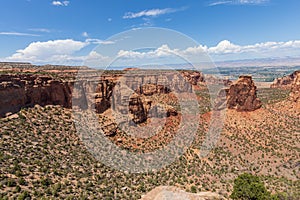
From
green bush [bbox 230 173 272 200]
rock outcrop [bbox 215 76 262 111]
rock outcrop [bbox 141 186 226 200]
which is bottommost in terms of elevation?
green bush [bbox 230 173 272 200]

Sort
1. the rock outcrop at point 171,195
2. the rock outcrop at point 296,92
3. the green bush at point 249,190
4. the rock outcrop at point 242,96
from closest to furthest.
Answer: the rock outcrop at point 171,195, the green bush at point 249,190, the rock outcrop at point 242,96, the rock outcrop at point 296,92

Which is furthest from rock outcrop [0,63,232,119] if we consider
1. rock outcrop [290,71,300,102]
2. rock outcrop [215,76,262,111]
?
rock outcrop [290,71,300,102]

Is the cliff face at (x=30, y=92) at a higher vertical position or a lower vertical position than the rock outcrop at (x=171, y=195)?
higher

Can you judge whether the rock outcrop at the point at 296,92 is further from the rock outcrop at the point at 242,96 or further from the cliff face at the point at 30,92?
the cliff face at the point at 30,92

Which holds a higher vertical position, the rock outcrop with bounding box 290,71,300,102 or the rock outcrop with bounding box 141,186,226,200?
the rock outcrop with bounding box 290,71,300,102

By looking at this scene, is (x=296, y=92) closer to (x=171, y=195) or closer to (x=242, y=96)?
(x=242, y=96)

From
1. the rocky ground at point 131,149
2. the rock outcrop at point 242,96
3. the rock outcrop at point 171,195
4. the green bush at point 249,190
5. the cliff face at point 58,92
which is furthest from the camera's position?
the rock outcrop at point 242,96

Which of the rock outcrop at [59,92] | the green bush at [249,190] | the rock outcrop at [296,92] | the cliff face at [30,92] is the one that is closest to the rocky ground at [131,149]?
the cliff face at [30,92]

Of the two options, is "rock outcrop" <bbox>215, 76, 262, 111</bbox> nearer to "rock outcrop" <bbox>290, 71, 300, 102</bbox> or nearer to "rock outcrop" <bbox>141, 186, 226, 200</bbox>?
"rock outcrop" <bbox>290, 71, 300, 102</bbox>
